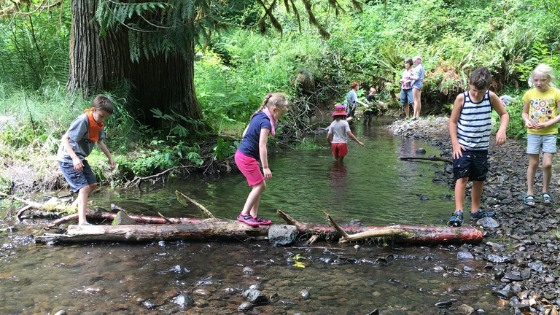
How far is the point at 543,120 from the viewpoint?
5.81 m

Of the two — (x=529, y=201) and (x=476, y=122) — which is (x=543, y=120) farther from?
(x=476, y=122)

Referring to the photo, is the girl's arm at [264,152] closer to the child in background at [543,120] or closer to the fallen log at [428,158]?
the child in background at [543,120]

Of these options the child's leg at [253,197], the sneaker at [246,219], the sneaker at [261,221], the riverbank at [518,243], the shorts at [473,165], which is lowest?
the riverbank at [518,243]

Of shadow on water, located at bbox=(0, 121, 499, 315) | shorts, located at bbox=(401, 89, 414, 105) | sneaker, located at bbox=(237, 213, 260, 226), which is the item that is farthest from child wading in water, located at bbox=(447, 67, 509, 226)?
shorts, located at bbox=(401, 89, 414, 105)

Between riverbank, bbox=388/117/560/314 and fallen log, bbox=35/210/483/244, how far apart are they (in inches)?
10.7

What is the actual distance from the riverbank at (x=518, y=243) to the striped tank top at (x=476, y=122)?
1.02m

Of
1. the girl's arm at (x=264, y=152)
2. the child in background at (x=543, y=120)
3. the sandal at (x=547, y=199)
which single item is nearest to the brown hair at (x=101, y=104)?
the girl's arm at (x=264, y=152)

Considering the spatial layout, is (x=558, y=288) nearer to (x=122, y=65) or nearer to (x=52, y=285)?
(x=52, y=285)

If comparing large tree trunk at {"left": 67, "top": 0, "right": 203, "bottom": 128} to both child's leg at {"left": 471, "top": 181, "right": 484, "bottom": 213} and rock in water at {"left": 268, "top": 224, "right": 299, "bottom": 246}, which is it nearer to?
rock in water at {"left": 268, "top": 224, "right": 299, "bottom": 246}

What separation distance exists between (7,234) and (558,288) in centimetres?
583

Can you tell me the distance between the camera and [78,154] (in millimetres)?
5164

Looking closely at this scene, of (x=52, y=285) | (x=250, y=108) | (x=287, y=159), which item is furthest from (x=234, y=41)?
(x=52, y=285)

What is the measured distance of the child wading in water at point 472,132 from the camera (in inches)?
201

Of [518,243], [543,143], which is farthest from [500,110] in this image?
[518,243]
